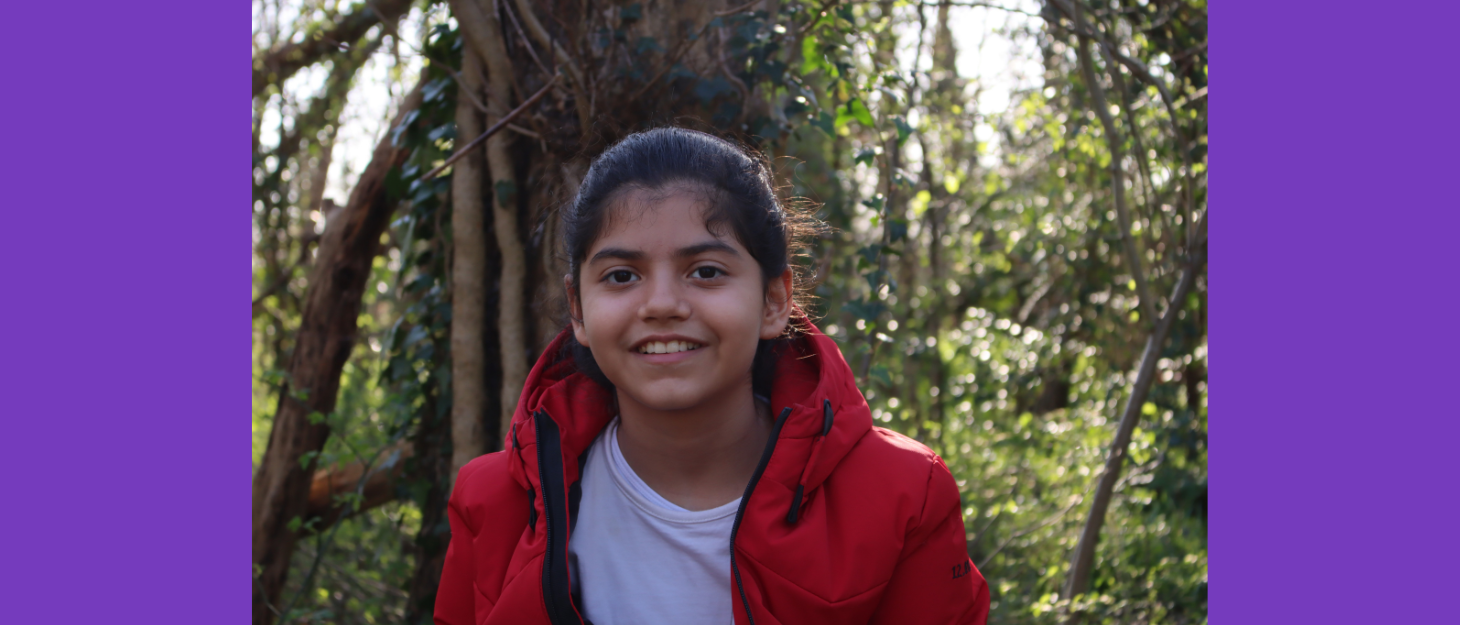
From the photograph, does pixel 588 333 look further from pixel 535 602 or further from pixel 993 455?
pixel 993 455

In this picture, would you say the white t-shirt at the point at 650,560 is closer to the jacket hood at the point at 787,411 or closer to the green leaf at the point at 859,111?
the jacket hood at the point at 787,411

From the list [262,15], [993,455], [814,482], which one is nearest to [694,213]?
[814,482]

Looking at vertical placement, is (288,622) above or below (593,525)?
below

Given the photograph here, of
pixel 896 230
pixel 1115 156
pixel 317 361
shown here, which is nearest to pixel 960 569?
pixel 896 230

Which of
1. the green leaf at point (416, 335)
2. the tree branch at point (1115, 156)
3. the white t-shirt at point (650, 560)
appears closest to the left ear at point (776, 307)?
the white t-shirt at point (650, 560)

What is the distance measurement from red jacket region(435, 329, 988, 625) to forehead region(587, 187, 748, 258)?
0.32 meters

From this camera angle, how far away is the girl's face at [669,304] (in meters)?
1.60

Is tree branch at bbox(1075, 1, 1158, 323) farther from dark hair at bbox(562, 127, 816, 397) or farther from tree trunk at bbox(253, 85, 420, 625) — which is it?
tree trunk at bbox(253, 85, 420, 625)

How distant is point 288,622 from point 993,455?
127 inches

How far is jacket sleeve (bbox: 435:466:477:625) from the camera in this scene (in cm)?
174

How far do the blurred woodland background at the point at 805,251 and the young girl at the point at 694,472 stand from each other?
50 cm

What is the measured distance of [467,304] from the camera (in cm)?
268

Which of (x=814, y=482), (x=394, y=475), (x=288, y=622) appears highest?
(x=814, y=482)

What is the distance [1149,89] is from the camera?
3553mm
